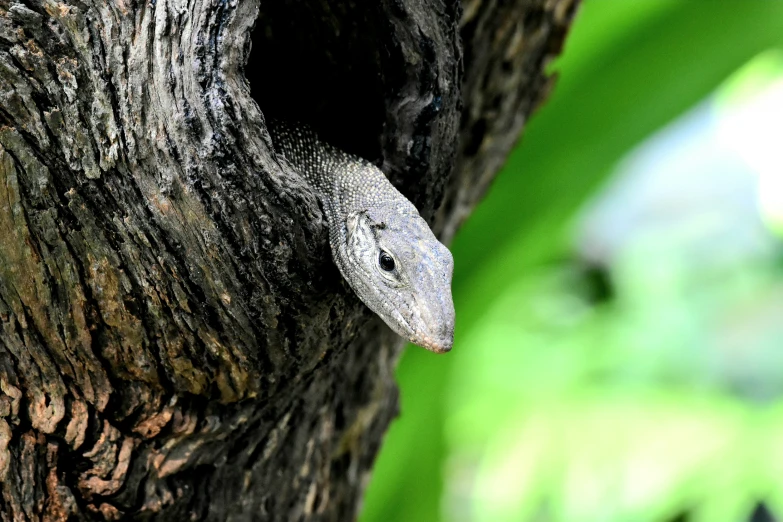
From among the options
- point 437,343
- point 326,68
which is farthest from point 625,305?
point 437,343

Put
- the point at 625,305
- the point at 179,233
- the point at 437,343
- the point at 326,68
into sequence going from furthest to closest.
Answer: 1. the point at 625,305
2. the point at 326,68
3. the point at 437,343
4. the point at 179,233

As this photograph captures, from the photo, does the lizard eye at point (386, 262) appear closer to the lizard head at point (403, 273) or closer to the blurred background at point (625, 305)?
the lizard head at point (403, 273)

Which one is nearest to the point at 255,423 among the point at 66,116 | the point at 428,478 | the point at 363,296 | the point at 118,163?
the point at 363,296

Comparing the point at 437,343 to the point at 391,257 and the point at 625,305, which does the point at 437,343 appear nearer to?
the point at 391,257

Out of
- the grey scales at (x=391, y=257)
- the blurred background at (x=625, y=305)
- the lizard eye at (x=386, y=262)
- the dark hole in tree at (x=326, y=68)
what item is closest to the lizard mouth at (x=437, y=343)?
the grey scales at (x=391, y=257)

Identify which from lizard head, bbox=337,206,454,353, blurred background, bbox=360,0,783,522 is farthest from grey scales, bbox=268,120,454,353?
blurred background, bbox=360,0,783,522

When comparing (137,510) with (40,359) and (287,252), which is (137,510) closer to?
(40,359)

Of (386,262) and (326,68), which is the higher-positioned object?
(326,68)
